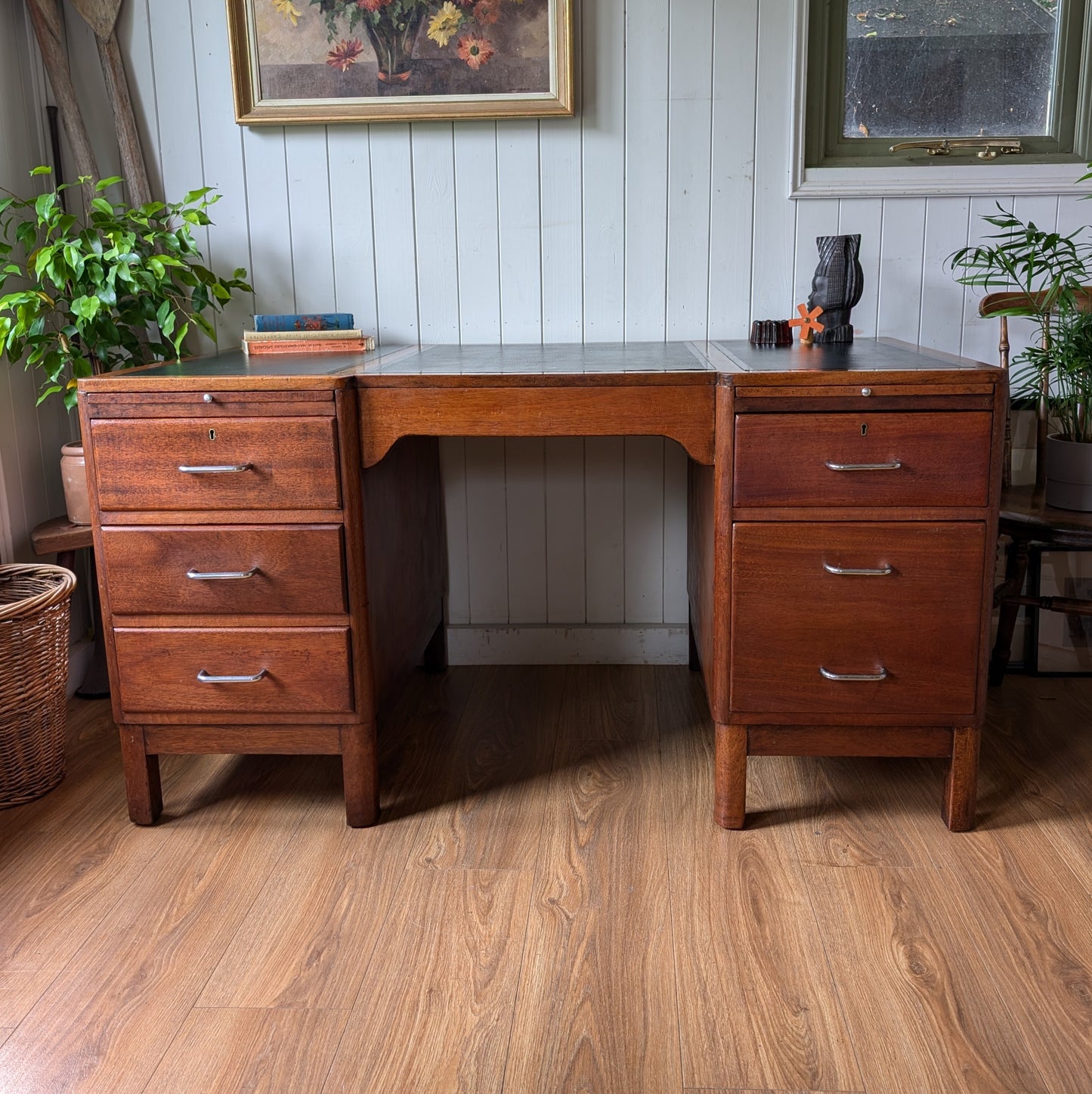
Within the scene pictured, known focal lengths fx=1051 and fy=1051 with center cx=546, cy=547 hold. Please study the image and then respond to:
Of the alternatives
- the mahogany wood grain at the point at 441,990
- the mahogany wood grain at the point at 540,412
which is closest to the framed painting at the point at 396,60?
the mahogany wood grain at the point at 540,412

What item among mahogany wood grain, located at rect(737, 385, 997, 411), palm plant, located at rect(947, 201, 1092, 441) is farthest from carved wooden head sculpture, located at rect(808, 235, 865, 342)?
mahogany wood grain, located at rect(737, 385, 997, 411)

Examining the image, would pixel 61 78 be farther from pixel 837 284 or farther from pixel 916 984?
pixel 916 984

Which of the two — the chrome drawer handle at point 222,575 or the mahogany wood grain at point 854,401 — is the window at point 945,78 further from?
the chrome drawer handle at point 222,575

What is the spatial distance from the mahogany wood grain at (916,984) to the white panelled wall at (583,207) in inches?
45.4

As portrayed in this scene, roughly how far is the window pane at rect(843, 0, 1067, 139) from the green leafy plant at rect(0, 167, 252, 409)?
144 centimetres

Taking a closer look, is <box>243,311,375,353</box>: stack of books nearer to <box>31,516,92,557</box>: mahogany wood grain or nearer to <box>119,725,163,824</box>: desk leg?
<box>31,516,92,557</box>: mahogany wood grain

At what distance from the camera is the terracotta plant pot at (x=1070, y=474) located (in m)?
2.08

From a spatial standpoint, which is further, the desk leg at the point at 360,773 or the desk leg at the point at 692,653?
the desk leg at the point at 692,653

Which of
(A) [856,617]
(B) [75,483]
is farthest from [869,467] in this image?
(B) [75,483]

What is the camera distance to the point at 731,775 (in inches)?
70.5

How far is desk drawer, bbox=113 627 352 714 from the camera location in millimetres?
1754

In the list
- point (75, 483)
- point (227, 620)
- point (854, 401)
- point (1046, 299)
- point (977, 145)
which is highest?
point (977, 145)

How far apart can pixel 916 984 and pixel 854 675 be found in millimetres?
492

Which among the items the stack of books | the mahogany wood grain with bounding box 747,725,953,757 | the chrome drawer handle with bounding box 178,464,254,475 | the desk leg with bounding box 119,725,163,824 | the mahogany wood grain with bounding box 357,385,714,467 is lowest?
the desk leg with bounding box 119,725,163,824
